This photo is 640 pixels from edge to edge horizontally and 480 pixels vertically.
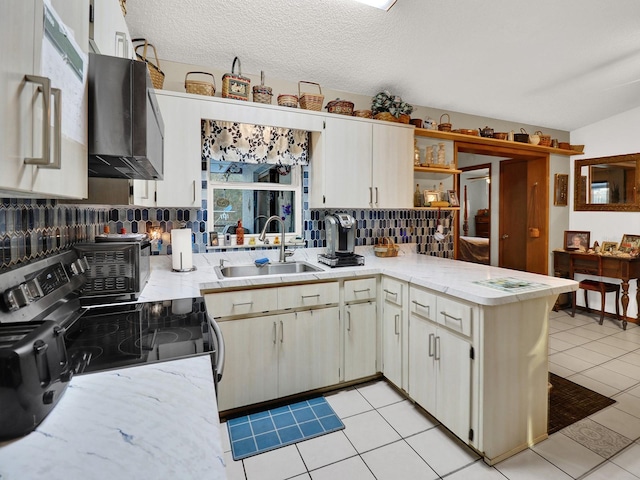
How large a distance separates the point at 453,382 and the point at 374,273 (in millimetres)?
901

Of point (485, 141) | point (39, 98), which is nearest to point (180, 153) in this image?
point (39, 98)

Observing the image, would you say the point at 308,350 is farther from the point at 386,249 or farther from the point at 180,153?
the point at 180,153

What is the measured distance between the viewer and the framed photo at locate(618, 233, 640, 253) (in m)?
3.84

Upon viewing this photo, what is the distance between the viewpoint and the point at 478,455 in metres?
1.82

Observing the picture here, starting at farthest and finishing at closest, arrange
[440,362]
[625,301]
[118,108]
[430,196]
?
[625,301] → [430,196] → [440,362] → [118,108]

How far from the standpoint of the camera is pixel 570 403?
2.33 metres

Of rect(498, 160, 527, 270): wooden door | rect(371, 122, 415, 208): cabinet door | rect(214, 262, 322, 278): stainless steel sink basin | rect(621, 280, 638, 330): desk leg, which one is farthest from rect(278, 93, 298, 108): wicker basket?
rect(621, 280, 638, 330): desk leg

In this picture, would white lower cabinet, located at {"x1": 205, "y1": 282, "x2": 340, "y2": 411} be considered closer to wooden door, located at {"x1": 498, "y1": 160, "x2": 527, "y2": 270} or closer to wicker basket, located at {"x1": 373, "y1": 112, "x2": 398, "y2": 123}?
wicker basket, located at {"x1": 373, "y1": 112, "x2": 398, "y2": 123}

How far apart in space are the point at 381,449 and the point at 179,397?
1.55m

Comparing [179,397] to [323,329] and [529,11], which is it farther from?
[529,11]

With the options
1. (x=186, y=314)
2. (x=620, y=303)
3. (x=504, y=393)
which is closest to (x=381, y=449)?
(x=504, y=393)

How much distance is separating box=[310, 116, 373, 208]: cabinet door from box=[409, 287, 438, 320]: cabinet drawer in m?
0.96

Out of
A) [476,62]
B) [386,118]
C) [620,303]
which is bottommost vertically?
[620,303]

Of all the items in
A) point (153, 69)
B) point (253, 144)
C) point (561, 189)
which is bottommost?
point (561, 189)
